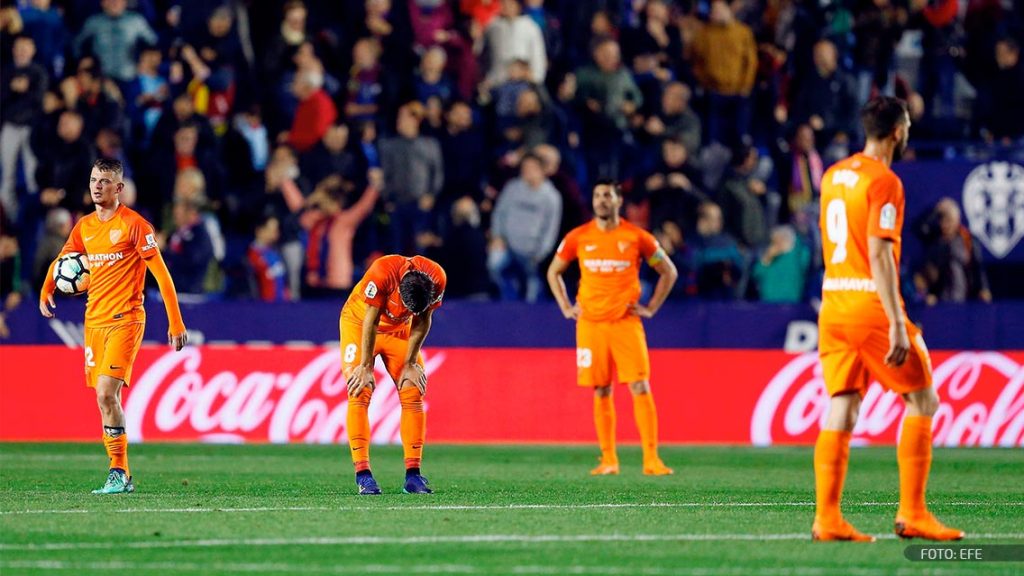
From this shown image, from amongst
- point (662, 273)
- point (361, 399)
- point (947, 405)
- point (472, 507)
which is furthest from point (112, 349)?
point (947, 405)

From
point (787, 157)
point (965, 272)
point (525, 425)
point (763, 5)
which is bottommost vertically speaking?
point (525, 425)


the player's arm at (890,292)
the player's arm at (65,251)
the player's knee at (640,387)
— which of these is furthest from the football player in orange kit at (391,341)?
the player's arm at (890,292)

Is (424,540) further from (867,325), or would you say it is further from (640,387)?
(640,387)

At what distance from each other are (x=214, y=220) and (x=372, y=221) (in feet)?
6.27

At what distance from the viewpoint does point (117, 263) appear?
42.3 feet

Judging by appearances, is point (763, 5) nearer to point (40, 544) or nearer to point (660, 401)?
point (660, 401)

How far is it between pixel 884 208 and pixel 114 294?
19.8 ft

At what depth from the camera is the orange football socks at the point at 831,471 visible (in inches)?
363

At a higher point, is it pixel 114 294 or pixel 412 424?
pixel 114 294

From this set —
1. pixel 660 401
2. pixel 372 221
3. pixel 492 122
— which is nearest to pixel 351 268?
pixel 372 221

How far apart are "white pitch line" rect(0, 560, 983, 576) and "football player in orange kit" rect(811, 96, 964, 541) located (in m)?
A: 1.00

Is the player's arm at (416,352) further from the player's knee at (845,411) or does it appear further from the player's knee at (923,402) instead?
the player's knee at (923,402)

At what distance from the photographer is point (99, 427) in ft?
66.0

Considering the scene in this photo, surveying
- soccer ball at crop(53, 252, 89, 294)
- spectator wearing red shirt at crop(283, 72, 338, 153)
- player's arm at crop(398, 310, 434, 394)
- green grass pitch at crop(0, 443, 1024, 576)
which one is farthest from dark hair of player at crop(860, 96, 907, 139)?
spectator wearing red shirt at crop(283, 72, 338, 153)
